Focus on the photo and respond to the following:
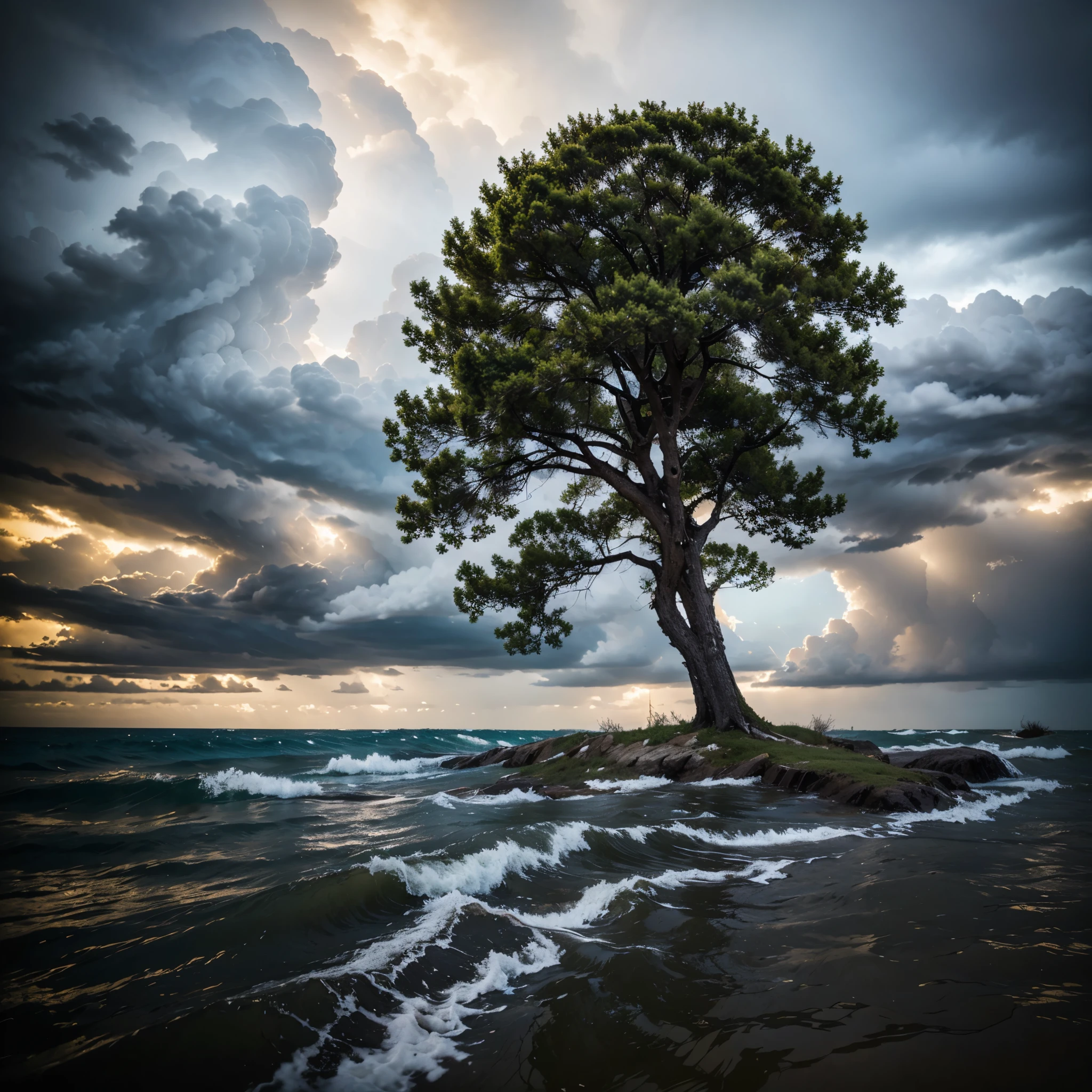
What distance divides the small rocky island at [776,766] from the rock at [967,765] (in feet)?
0.07

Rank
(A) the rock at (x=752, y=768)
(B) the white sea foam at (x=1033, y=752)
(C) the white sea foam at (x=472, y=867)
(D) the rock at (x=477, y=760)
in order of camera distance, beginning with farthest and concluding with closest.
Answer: (D) the rock at (x=477, y=760)
(B) the white sea foam at (x=1033, y=752)
(A) the rock at (x=752, y=768)
(C) the white sea foam at (x=472, y=867)

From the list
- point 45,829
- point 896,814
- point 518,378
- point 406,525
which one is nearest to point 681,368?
point 518,378

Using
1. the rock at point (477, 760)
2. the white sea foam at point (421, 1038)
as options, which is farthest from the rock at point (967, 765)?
the rock at point (477, 760)

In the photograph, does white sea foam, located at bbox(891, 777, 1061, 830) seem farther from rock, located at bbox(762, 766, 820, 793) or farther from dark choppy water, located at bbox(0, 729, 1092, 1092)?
rock, located at bbox(762, 766, 820, 793)

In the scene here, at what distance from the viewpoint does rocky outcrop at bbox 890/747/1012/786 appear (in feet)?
49.6

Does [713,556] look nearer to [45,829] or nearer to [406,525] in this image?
[406,525]

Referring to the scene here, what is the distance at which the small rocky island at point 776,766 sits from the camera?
9695 mm

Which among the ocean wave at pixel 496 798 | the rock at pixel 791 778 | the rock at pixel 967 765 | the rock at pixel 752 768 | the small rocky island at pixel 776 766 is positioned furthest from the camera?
the rock at pixel 967 765

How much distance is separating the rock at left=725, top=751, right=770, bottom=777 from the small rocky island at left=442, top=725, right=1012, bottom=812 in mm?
17

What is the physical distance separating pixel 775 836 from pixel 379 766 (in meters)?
24.6

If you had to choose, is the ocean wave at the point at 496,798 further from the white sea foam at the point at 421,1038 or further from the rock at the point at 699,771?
the white sea foam at the point at 421,1038

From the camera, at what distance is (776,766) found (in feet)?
38.5

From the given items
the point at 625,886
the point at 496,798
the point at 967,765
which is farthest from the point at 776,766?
the point at 625,886

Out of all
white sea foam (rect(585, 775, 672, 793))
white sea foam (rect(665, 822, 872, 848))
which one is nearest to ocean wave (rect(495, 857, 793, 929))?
white sea foam (rect(665, 822, 872, 848))
